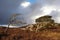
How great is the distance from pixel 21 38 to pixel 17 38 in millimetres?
990

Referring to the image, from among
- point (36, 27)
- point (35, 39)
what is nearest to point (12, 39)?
point (35, 39)

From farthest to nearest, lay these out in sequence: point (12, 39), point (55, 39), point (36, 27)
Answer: point (36, 27) → point (55, 39) → point (12, 39)

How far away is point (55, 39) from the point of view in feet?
108

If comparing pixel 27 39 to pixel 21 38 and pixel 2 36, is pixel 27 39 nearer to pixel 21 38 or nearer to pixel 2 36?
pixel 21 38

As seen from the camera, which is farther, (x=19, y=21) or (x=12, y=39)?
(x=19, y=21)

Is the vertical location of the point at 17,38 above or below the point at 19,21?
below

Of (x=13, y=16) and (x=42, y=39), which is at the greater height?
(x=13, y=16)

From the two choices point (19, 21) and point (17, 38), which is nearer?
point (17, 38)

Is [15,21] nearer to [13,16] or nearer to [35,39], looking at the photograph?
[13,16]

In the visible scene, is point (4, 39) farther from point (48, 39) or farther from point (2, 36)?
point (48, 39)

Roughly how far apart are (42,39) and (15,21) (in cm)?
618

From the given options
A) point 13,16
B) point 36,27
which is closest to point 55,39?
point 13,16

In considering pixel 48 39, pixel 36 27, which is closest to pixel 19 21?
pixel 48 39

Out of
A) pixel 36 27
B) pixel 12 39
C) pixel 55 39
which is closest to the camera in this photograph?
pixel 12 39
